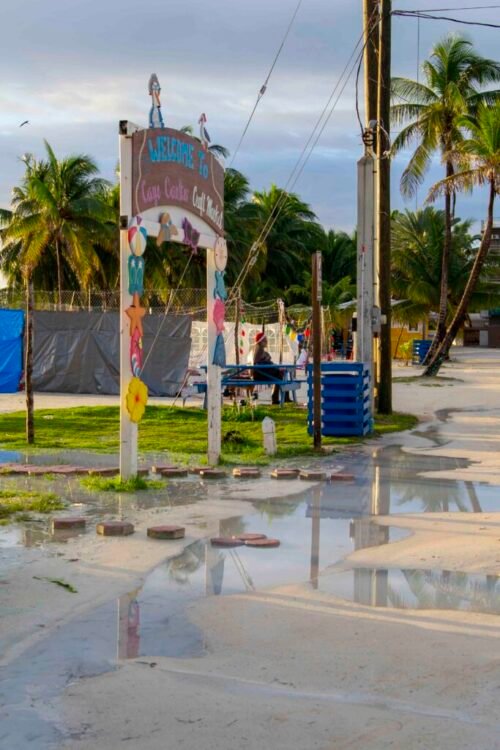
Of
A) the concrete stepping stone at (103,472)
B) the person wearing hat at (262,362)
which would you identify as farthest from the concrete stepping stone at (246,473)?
the person wearing hat at (262,362)

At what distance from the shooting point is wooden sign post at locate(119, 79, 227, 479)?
10992mm

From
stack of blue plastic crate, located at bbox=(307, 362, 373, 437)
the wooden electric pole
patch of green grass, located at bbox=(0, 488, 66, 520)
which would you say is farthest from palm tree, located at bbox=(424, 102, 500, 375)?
patch of green grass, located at bbox=(0, 488, 66, 520)

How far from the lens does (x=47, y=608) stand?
21.6ft

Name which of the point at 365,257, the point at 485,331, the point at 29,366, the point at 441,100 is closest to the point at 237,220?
the point at 441,100

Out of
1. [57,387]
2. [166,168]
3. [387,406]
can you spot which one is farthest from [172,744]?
[57,387]

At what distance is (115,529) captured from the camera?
28.9ft

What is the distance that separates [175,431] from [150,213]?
21.0ft

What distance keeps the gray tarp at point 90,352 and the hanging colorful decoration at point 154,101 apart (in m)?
13.1

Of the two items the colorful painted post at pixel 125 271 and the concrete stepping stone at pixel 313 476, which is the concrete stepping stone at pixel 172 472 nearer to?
the colorful painted post at pixel 125 271

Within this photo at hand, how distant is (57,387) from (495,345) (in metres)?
59.7

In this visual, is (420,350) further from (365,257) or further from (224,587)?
(224,587)

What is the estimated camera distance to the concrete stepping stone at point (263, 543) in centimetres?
849

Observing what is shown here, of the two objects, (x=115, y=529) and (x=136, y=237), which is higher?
(x=136, y=237)

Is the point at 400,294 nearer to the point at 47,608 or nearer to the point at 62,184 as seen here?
the point at 62,184
